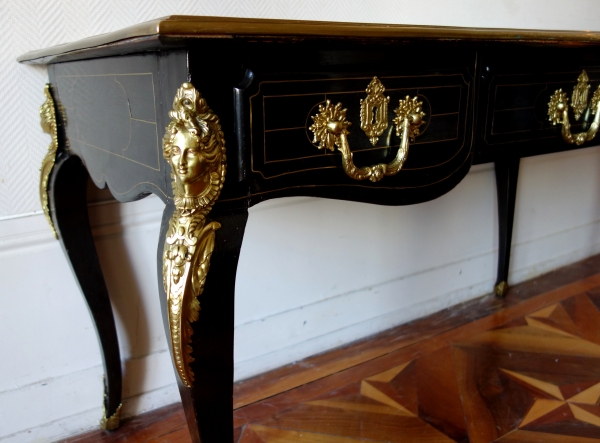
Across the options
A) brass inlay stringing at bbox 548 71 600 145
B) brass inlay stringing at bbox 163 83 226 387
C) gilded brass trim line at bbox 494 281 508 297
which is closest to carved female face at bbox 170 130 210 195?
brass inlay stringing at bbox 163 83 226 387

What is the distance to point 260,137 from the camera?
539mm

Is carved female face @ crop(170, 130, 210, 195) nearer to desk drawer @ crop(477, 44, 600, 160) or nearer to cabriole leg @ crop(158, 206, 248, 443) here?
cabriole leg @ crop(158, 206, 248, 443)

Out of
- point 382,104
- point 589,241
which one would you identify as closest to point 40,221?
point 382,104

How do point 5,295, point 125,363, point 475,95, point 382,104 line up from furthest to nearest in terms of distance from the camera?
1. point 125,363
2. point 5,295
3. point 475,95
4. point 382,104

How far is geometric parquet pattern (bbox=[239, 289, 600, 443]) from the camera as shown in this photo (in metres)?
0.99

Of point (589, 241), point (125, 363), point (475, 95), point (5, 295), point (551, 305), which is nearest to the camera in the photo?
point (475, 95)

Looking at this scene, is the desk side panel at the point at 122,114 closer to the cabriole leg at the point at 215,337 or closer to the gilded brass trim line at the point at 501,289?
the cabriole leg at the point at 215,337

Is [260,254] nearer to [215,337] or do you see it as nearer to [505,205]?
[215,337]

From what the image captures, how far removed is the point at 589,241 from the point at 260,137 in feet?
5.53

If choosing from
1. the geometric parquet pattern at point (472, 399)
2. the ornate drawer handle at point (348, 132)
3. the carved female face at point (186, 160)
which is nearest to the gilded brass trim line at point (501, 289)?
the geometric parquet pattern at point (472, 399)

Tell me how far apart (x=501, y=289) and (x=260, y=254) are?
0.79 m

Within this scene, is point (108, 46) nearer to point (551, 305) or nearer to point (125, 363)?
point (125, 363)

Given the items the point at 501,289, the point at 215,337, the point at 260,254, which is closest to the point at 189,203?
the point at 215,337

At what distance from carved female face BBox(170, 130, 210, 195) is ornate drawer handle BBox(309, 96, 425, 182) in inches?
5.6
